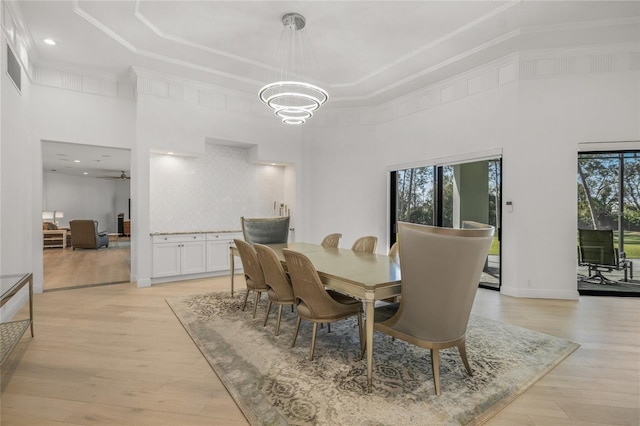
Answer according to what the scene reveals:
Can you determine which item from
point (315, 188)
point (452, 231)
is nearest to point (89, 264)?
point (315, 188)

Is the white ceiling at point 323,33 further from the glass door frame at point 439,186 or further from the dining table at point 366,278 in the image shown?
the dining table at point 366,278

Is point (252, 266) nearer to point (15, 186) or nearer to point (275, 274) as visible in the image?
point (275, 274)

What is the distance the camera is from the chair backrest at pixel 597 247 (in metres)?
4.63

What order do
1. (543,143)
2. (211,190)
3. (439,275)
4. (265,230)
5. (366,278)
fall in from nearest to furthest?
1. (439,275)
2. (366,278)
3. (543,143)
4. (265,230)
5. (211,190)

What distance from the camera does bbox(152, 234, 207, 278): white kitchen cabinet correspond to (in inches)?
212

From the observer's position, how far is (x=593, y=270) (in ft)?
15.6

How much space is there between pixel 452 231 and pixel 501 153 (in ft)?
11.2

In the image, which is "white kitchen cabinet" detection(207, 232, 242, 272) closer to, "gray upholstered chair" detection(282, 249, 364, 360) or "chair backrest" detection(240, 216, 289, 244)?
"chair backrest" detection(240, 216, 289, 244)

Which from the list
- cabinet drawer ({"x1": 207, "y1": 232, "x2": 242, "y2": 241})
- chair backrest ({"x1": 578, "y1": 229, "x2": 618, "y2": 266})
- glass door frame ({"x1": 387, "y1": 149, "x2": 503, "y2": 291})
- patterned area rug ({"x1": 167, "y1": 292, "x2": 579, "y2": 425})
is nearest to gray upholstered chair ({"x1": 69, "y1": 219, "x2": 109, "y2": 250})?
cabinet drawer ({"x1": 207, "y1": 232, "x2": 242, "y2": 241})

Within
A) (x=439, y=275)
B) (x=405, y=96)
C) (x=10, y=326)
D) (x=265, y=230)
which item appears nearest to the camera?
(x=439, y=275)

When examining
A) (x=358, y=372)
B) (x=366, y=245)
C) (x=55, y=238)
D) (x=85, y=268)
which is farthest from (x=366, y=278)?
(x=55, y=238)

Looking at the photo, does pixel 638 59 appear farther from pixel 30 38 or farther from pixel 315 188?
pixel 30 38

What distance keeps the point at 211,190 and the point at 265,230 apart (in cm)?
201

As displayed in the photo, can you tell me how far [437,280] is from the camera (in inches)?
82.6
